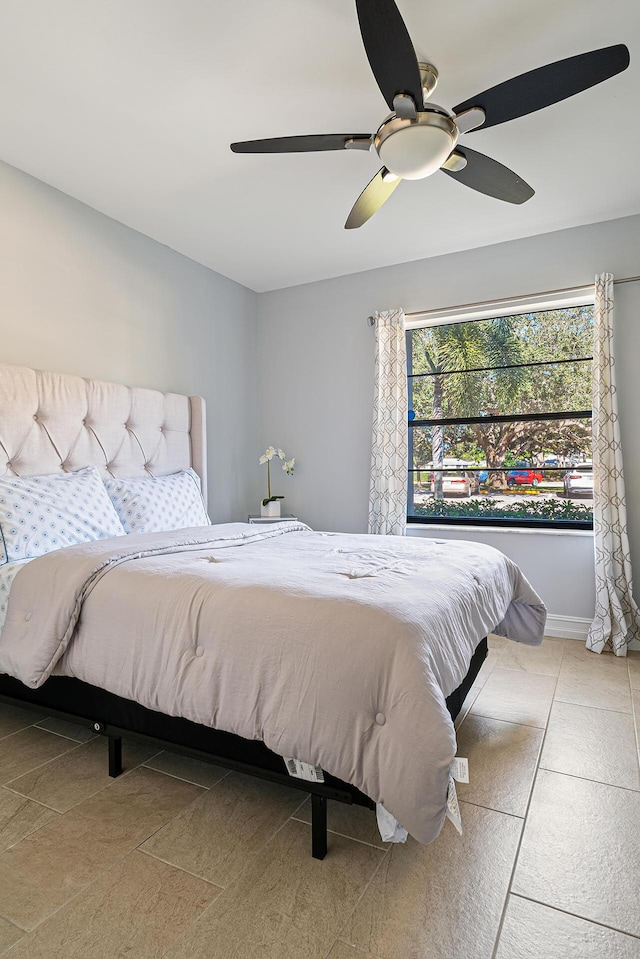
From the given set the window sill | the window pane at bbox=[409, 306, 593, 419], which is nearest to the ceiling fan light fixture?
the window pane at bbox=[409, 306, 593, 419]

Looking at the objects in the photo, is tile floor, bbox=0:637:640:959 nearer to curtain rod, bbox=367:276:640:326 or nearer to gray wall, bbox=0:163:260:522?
gray wall, bbox=0:163:260:522

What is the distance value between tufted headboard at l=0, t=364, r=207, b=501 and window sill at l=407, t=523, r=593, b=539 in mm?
1524

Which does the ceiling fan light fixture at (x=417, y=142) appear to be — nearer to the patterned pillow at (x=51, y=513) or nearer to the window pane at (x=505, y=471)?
the patterned pillow at (x=51, y=513)

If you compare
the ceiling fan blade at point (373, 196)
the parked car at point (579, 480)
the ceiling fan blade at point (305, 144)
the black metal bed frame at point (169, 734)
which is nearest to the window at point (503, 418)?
the parked car at point (579, 480)

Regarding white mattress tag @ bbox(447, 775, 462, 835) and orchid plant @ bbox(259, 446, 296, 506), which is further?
orchid plant @ bbox(259, 446, 296, 506)

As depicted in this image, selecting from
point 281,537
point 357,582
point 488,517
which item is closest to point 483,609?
point 357,582

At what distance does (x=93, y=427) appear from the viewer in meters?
2.98

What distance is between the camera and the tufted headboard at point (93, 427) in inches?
102

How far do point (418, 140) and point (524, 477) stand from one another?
2.45m

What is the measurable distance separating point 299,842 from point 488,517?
272 cm

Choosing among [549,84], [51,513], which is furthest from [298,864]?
[549,84]

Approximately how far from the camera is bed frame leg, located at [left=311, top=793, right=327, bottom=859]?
148 cm

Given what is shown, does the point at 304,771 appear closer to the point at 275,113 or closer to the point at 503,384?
the point at 275,113

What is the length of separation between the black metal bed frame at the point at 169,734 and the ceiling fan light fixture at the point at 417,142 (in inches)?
72.3
